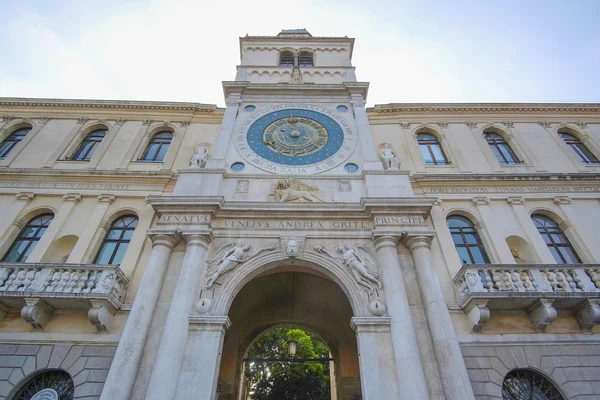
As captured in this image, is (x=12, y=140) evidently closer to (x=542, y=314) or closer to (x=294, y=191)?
(x=294, y=191)

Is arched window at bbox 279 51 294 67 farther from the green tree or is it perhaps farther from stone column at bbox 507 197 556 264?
the green tree

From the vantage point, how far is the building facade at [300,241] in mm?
8586

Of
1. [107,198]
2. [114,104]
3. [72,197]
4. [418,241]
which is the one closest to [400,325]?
[418,241]

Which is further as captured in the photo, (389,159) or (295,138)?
(295,138)

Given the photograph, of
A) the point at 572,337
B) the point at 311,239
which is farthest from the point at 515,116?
the point at 311,239

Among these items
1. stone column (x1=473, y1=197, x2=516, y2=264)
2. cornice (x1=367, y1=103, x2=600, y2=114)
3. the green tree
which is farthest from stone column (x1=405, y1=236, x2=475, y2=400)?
cornice (x1=367, y1=103, x2=600, y2=114)

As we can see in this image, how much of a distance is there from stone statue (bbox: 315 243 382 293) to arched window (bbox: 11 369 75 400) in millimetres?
7319

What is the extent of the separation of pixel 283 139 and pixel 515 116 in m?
11.0

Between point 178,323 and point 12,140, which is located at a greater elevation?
point 12,140

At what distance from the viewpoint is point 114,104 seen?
15.9m

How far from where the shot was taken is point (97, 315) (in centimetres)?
896

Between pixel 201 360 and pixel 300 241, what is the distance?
13.3ft

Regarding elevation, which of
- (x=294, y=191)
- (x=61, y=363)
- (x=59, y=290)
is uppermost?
(x=294, y=191)

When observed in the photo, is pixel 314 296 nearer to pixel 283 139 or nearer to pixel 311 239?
pixel 311 239
